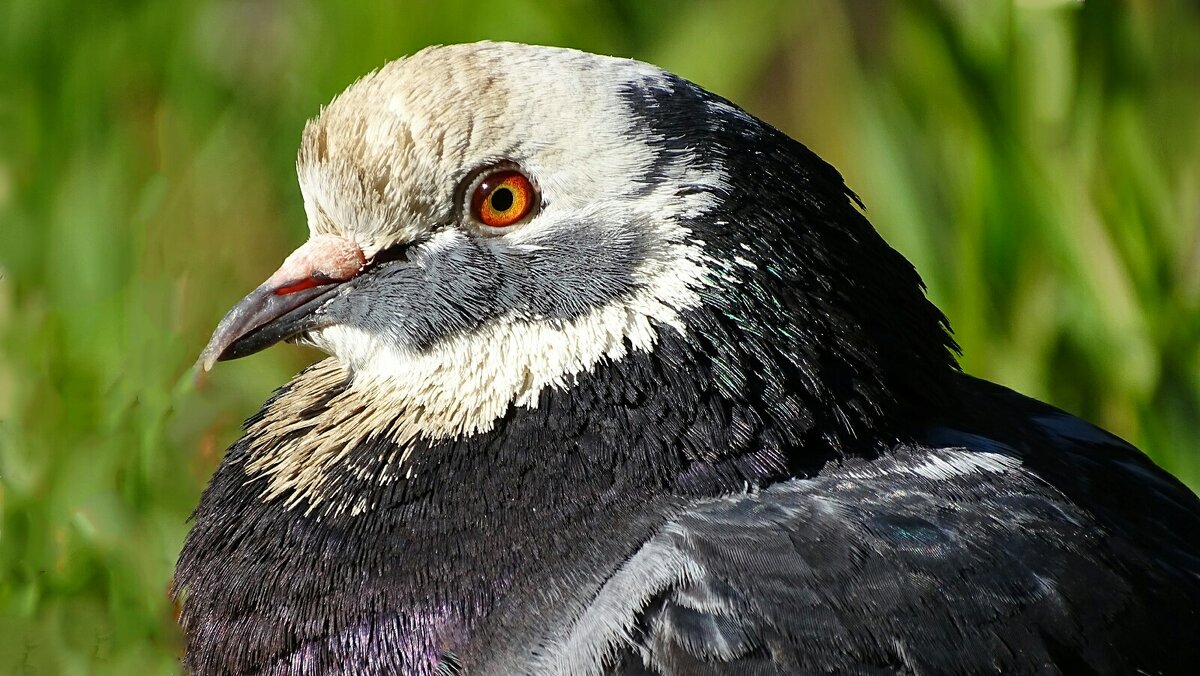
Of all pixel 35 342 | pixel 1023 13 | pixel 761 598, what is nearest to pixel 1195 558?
pixel 761 598

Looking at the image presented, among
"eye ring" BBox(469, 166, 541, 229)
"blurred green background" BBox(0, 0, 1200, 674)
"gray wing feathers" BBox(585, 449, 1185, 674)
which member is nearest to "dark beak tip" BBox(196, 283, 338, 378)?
"eye ring" BBox(469, 166, 541, 229)

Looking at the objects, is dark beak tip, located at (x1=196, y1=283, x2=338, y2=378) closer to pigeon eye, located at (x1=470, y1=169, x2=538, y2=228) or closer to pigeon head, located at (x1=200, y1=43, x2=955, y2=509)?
pigeon head, located at (x1=200, y1=43, x2=955, y2=509)

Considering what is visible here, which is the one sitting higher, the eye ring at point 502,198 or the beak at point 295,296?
the eye ring at point 502,198

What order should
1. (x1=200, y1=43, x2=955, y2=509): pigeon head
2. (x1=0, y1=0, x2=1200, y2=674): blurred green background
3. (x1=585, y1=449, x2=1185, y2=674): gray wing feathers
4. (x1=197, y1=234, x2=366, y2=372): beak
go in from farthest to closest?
(x1=0, y1=0, x2=1200, y2=674): blurred green background < (x1=197, y1=234, x2=366, y2=372): beak < (x1=200, y1=43, x2=955, y2=509): pigeon head < (x1=585, y1=449, x2=1185, y2=674): gray wing feathers

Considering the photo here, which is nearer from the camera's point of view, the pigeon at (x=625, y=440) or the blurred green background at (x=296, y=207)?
the pigeon at (x=625, y=440)

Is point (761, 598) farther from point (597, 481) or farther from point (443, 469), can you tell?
point (443, 469)

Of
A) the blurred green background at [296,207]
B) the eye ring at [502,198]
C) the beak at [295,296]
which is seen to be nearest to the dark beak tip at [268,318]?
the beak at [295,296]

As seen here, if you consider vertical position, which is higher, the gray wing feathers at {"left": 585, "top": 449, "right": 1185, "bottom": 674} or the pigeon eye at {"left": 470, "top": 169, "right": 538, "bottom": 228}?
the pigeon eye at {"left": 470, "top": 169, "right": 538, "bottom": 228}

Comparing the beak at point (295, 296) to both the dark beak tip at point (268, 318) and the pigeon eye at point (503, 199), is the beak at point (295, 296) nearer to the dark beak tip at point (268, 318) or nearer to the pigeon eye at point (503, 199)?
the dark beak tip at point (268, 318)
